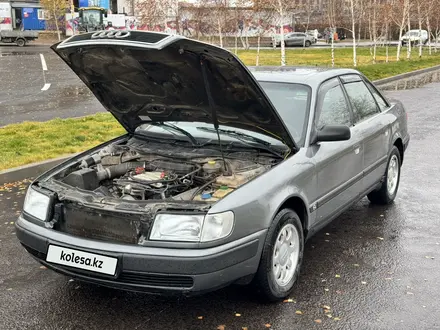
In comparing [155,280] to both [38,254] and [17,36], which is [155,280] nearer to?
[38,254]

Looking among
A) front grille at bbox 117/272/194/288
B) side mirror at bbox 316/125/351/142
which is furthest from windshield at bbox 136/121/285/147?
front grille at bbox 117/272/194/288

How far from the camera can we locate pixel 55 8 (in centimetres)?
4503

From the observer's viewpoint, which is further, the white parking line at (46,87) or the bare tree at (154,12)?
the bare tree at (154,12)

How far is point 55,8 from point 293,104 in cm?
4509

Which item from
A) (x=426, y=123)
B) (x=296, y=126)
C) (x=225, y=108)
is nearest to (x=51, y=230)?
(x=225, y=108)

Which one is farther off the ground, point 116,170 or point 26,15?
point 26,15

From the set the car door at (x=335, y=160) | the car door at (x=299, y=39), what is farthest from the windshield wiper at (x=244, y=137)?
the car door at (x=299, y=39)

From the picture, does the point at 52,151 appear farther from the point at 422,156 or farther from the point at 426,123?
the point at 426,123

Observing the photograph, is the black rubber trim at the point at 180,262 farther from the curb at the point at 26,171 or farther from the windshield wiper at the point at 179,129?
the curb at the point at 26,171

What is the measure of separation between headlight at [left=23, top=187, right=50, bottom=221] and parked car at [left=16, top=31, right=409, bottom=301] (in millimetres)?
11

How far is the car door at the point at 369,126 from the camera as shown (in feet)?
16.7

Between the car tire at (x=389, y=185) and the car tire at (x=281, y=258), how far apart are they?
2.17m

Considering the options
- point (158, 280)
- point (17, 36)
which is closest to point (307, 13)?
point (17, 36)

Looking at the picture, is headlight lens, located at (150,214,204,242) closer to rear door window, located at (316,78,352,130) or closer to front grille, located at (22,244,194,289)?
front grille, located at (22,244,194,289)
